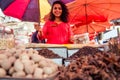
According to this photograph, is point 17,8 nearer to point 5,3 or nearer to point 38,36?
point 5,3

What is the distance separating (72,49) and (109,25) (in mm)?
2344

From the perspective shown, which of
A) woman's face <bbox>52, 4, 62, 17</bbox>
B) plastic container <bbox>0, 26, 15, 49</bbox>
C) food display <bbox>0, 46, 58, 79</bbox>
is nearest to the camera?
food display <bbox>0, 46, 58, 79</bbox>

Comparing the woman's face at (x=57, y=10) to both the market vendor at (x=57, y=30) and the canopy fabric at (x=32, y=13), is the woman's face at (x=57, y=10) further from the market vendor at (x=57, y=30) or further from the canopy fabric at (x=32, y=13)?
the canopy fabric at (x=32, y=13)

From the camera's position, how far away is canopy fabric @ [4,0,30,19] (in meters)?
5.79

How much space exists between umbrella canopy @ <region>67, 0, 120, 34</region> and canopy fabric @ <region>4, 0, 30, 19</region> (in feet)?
2.85

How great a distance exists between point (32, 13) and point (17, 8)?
336 mm

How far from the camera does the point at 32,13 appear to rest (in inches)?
A: 242

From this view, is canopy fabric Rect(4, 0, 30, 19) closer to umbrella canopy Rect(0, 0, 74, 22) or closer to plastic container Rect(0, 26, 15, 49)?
umbrella canopy Rect(0, 0, 74, 22)

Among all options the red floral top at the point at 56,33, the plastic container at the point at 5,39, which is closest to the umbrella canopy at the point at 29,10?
the red floral top at the point at 56,33

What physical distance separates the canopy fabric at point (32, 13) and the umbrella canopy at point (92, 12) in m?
0.63

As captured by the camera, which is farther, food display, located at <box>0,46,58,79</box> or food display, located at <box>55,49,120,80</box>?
food display, located at <box>0,46,58,79</box>

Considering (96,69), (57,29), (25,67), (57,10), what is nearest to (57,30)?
(57,29)

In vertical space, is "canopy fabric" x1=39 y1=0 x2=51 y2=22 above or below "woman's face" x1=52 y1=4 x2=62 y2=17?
above

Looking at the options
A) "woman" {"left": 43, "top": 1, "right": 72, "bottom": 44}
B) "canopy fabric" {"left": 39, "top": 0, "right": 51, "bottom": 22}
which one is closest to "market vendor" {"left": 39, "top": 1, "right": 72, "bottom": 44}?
"woman" {"left": 43, "top": 1, "right": 72, "bottom": 44}
